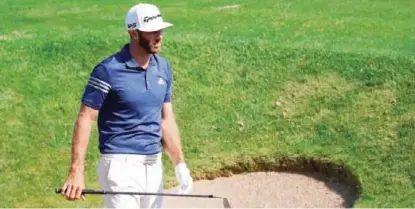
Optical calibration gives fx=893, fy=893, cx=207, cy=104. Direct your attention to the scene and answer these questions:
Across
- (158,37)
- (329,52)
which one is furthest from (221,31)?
(158,37)

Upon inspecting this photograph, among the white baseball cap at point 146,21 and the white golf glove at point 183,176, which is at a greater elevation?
the white baseball cap at point 146,21

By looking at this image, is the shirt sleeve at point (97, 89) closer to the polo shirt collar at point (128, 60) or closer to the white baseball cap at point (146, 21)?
the polo shirt collar at point (128, 60)

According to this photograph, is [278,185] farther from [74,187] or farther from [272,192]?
[74,187]

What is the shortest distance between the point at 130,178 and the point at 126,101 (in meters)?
0.56

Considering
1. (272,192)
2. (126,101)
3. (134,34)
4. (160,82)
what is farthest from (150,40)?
(272,192)

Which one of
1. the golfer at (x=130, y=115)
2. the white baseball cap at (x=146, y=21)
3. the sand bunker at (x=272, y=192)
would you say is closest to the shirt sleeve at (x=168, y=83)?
the golfer at (x=130, y=115)

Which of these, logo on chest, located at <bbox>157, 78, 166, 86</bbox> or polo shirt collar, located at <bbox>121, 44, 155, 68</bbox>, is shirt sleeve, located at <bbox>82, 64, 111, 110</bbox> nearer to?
polo shirt collar, located at <bbox>121, 44, 155, 68</bbox>

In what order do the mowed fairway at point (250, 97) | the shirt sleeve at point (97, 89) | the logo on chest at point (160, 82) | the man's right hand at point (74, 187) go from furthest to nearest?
the mowed fairway at point (250, 97) < the logo on chest at point (160, 82) < the shirt sleeve at point (97, 89) < the man's right hand at point (74, 187)

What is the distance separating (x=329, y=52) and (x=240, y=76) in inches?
49.4

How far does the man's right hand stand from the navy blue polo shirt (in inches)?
16.0

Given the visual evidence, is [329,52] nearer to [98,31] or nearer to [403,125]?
[403,125]

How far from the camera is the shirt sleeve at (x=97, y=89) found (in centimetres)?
622

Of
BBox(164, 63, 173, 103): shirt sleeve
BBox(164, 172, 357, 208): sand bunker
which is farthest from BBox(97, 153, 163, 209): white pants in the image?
BBox(164, 172, 357, 208): sand bunker

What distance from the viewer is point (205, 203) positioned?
403 inches
